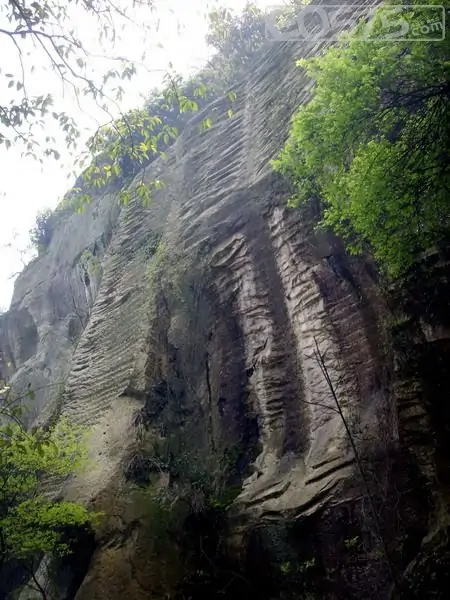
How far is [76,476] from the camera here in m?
10.1

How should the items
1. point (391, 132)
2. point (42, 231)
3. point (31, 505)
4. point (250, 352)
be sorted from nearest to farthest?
point (391, 132) → point (31, 505) → point (250, 352) → point (42, 231)

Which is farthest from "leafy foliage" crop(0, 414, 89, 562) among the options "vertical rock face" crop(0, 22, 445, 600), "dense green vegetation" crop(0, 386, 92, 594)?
"vertical rock face" crop(0, 22, 445, 600)

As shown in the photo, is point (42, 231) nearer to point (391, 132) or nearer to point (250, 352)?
point (250, 352)

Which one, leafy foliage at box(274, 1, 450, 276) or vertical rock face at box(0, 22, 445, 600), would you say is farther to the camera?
vertical rock face at box(0, 22, 445, 600)

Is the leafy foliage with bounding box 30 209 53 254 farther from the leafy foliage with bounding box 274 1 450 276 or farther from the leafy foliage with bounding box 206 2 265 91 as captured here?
the leafy foliage with bounding box 274 1 450 276

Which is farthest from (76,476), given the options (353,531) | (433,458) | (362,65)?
(362,65)

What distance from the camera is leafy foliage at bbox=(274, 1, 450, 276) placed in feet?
17.3

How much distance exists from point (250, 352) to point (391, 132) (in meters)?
4.96

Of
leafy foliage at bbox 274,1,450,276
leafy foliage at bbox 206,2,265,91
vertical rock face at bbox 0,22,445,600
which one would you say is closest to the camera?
leafy foliage at bbox 274,1,450,276

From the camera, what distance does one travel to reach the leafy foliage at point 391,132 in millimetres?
5285

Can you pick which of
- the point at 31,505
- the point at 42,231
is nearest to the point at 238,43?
the point at 42,231

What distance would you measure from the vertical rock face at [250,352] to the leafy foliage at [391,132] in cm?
188

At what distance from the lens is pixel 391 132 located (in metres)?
6.09

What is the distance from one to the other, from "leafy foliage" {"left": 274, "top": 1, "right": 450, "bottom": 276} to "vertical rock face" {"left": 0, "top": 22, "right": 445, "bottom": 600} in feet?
6.16
